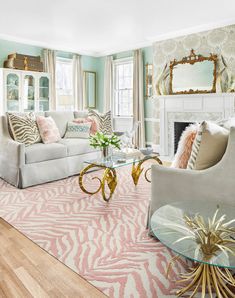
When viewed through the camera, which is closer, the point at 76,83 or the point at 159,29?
the point at 159,29

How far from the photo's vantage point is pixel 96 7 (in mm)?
4066

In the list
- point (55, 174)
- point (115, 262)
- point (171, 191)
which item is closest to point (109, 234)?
point (115, 262)

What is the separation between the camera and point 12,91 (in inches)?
218

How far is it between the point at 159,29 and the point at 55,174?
3.40m

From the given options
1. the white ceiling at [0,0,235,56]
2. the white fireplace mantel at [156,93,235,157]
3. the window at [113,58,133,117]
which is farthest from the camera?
the window at [113,58,133,117]

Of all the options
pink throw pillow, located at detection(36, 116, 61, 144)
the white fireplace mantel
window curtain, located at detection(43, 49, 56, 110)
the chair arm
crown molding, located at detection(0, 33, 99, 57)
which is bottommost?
Answer: the chair arm

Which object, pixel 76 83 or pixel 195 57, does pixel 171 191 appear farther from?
pixel 76 83

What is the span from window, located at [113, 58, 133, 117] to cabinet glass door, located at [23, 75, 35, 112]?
2257 mm

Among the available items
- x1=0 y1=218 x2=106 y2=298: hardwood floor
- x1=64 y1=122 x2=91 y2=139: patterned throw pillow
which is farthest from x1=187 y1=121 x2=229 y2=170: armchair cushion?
x1=64 y1=122 x2=91 y2=139: patterned throw pillow

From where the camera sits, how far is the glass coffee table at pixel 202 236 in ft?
4.00

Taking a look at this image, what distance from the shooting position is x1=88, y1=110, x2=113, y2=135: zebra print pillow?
4.89 metres

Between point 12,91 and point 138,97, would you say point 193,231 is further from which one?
point 138,97

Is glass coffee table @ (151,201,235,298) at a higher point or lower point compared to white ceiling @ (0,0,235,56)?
lower

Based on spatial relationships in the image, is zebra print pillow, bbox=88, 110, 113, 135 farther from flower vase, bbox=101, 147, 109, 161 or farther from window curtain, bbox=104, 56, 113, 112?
window curtain, bbox=104, 56, 113, 112
